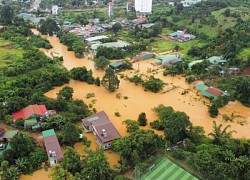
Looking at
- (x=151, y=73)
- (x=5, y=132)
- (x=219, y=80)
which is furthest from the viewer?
(x=151, y=73)

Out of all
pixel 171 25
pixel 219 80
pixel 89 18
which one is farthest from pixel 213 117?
pixel 89 18

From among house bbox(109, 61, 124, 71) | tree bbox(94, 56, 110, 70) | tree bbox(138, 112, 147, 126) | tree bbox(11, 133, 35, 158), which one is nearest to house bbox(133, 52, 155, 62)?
house bbox(109, 61, 124, 71)

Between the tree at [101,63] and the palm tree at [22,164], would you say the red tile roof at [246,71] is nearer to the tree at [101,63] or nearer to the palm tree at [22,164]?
the tree at [101,63]

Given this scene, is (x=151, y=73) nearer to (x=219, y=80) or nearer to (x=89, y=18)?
(x=219, y=80)

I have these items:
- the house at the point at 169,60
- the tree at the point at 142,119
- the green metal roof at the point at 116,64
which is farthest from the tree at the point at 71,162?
the house at the point at 169,60

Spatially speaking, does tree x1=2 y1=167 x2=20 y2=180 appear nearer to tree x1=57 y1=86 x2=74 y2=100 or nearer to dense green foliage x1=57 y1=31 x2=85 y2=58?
tree x1=57 y1=86 x2=74 y2=100

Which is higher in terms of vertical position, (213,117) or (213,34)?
(213,34)
